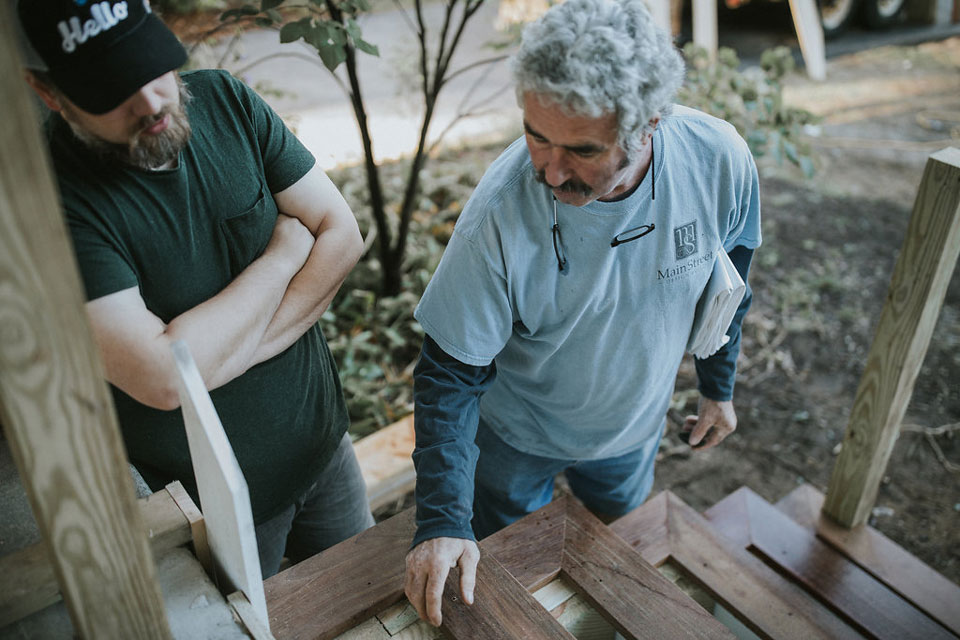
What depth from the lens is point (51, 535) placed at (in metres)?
0.75

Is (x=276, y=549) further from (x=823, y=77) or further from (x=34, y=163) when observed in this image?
(x=823, y=77)

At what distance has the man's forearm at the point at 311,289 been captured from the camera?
157 cm

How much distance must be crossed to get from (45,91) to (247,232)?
444 mm

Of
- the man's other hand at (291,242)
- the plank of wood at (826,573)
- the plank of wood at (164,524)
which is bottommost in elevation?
the plank of wood at (826,573)

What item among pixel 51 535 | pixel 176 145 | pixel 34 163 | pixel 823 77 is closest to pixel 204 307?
pixel 176 145

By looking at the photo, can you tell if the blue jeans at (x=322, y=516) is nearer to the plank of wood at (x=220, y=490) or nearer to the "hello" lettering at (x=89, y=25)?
the plank of wood at (x=220, y=490)

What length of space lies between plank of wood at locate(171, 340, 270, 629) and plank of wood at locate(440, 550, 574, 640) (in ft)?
1.28

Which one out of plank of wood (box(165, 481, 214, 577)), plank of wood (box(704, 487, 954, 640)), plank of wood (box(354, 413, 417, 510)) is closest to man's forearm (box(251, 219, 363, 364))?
plank of wood (box(165, 481, 214, 577))

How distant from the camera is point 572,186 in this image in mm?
1354

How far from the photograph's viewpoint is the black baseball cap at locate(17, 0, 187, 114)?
1.17 metres

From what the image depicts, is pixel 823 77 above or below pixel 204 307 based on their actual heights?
below

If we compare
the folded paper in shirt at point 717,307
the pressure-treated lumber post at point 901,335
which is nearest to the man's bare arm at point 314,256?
the folded paper in shirt at point 717,307

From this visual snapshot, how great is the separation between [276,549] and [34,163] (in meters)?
1.47

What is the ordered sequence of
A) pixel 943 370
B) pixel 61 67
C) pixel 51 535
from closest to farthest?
pixel 51 535, pixel 61 67, pixel 943 370
